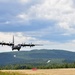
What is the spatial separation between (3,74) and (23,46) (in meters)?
23.0

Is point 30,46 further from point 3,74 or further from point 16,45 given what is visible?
point 3,74

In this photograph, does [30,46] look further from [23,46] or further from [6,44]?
[6,44]

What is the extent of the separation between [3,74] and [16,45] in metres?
18.2

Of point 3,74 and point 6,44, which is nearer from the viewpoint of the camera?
point 3,74

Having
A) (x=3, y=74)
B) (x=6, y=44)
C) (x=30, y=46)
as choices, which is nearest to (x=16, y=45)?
(x=6, y=44)

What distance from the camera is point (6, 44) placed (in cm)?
9175

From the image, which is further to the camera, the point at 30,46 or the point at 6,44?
the point at 30,46

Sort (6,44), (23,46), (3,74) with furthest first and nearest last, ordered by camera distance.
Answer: (23,46)
(6,44)
(3,74)

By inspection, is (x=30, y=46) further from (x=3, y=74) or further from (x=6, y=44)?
(x=3, y=74)

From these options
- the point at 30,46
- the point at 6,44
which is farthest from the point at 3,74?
the point at 30,46

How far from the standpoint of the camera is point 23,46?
9762 cm

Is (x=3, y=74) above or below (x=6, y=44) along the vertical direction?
below

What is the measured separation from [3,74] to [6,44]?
1736 cm

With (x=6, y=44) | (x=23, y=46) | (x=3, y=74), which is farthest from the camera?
(x=23, y=46)
